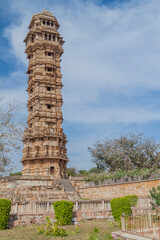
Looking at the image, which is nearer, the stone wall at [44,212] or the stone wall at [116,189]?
the stone wall at [44,212]

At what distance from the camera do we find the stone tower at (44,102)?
37.7 metres

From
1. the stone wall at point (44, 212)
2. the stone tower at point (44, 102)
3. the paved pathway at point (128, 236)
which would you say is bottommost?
the stone wall at point (44, 212)

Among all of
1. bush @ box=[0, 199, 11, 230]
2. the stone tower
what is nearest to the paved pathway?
bush @ box=[0, 199, 11, 230]

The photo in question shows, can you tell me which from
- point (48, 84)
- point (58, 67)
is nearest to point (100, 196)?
point (48, 84)

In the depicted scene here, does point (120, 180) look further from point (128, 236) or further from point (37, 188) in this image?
point (128, 236)

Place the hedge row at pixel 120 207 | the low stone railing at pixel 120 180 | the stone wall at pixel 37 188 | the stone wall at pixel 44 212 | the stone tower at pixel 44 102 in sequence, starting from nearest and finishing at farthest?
the stone wall at pixel 44 212, the hedge row at pixel 120 207, the low stone railing at pixel 120 180, the stone wall at pixel 37 188, the stone tower at pixel 44 102

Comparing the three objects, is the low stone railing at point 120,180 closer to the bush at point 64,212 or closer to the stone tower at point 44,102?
the stone tower at point 44,102

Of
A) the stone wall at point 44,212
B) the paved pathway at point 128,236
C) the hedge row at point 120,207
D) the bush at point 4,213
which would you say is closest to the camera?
the paved pathway at point 128,236

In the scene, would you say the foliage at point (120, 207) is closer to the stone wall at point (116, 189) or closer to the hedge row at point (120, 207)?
the hedge row at point (120, 207)

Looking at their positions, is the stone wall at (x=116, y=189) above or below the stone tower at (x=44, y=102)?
below

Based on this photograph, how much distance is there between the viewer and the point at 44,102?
41250mm

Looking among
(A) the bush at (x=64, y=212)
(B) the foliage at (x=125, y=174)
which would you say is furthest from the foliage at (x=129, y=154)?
(A) the bush at (x=64, y=212)

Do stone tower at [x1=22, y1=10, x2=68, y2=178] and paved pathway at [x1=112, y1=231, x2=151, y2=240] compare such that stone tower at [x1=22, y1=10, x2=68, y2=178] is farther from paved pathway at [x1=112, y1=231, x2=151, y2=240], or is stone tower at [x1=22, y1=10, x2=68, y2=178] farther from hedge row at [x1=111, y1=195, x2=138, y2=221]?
paved pathway at [x1=112, y1=231, x2=151, y2=240]

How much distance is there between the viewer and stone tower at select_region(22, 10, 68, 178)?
3769 centimetres
